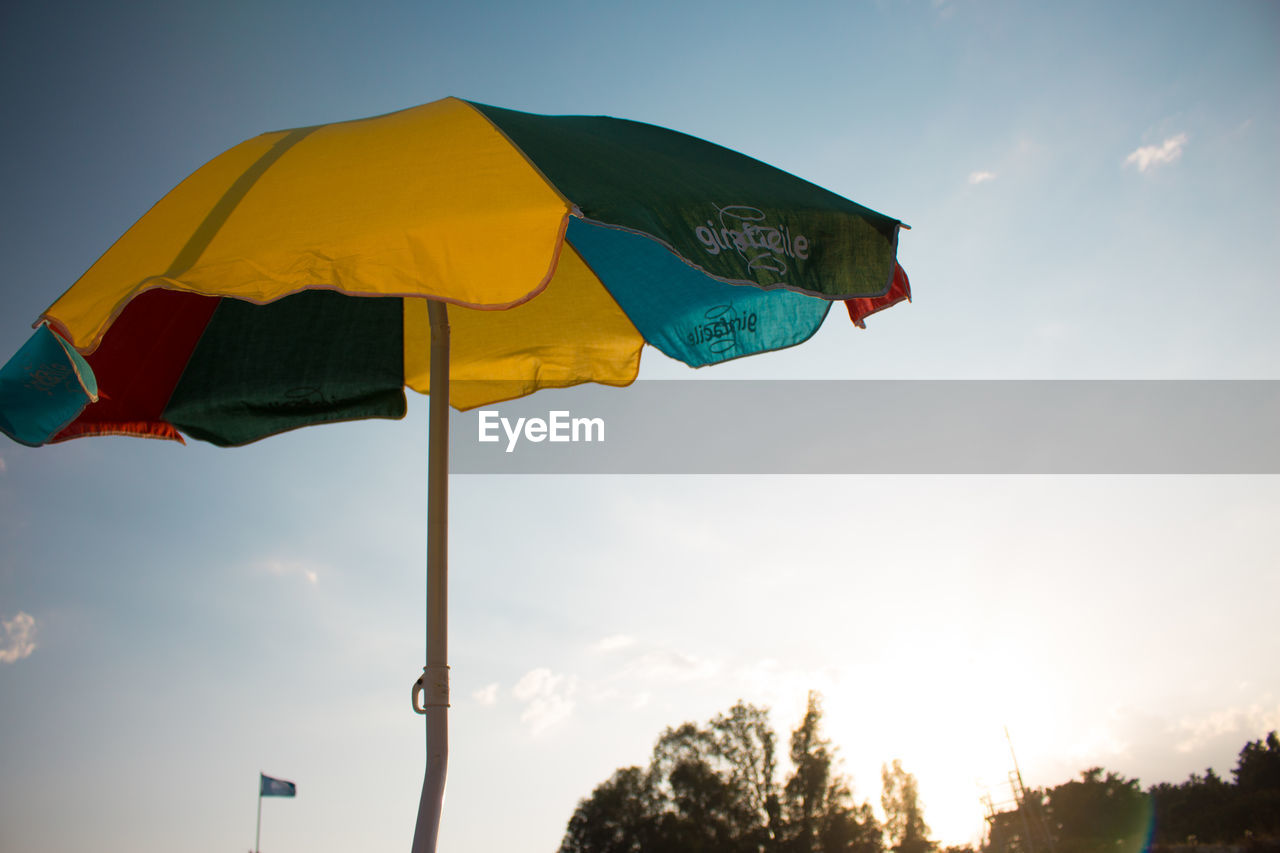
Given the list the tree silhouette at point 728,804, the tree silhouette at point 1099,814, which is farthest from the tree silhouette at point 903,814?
the tree silhouette at point 1099,814

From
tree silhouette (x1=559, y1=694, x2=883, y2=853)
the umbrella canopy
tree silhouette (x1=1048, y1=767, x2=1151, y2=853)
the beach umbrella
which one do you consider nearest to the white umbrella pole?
the beach umbrella

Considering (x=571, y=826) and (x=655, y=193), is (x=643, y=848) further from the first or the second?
(x=655, y=193)

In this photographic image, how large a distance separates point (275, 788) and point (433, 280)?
106 ft

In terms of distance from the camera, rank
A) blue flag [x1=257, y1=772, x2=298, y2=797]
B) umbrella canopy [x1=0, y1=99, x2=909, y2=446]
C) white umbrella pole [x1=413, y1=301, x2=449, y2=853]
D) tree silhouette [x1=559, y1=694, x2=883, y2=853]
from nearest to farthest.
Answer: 1. umbrella canopy [x1=0, y1=99, x2=909, y2=446]
2. white umbrella pole [x1=413, y1=301, x2=449, y2=853]
3. blue flag [x1=257, y1=772, x2=298, y2=797]
4. tree silhouette [x1=559, y1=694, x2=883, y2=853]

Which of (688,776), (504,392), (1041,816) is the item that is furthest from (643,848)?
(504,392)

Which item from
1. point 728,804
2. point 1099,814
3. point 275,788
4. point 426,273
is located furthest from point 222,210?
point 1099,814

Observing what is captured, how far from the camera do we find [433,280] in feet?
4.67

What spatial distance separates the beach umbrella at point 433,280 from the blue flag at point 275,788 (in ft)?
98.9

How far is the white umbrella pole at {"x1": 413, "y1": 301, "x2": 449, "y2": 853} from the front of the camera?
1804 millimetres

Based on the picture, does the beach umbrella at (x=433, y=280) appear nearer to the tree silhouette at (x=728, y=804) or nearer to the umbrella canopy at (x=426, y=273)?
the umbrella canopy at (x=426, y=273)

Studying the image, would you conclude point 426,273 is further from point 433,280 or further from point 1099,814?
point 1099,814

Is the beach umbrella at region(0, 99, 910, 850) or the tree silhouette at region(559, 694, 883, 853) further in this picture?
the tree silhouette at region(559, 694, 883, 853)

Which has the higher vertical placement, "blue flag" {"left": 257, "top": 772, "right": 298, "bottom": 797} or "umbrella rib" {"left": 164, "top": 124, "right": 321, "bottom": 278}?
"blue flag" {"left": 257, "top": 772, "right": 298, "bottom": 797}

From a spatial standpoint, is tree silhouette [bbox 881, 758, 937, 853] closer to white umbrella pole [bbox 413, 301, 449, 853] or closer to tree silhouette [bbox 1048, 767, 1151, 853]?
tree silhouette [bbox 1048, 767, 1151, 853]
